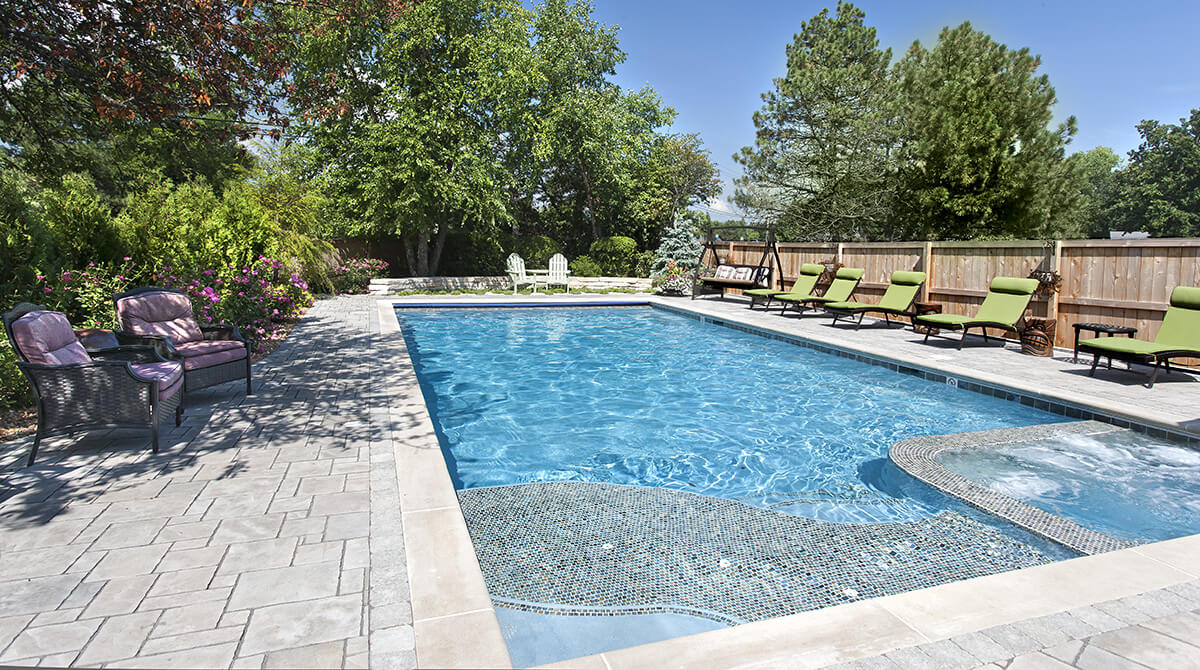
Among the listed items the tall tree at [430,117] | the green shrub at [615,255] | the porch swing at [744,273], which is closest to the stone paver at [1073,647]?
the porch swing at [744,273]

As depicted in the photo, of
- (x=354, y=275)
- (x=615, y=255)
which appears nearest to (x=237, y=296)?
(x=354, y=275)

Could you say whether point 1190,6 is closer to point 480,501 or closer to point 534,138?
point 534,138

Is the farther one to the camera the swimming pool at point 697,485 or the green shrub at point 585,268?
the green shrub at point 585,268

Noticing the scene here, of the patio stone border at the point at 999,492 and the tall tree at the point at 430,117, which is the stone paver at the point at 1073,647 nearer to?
the patio stone border at the point at 999,492

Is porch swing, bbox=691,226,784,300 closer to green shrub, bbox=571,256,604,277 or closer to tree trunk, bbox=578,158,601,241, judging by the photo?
green shrub, bbox=571,256,604,277

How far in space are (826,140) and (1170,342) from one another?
719 inches

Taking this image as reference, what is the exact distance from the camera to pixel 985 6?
20281 mm

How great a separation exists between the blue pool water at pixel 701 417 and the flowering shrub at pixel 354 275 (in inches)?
295

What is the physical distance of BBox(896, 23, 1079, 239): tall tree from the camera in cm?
1975

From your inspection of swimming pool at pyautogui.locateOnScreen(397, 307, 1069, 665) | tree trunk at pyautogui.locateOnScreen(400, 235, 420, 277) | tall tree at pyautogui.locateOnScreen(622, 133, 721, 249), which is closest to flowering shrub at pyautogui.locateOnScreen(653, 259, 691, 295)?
tall tree at pyautogui.locateOnScreen(622, 133, 721, 249)

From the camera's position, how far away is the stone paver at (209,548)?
2.04 metres

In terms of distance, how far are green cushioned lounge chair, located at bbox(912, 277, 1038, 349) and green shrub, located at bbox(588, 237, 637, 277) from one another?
39.7 feet

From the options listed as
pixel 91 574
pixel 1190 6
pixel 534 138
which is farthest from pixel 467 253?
pixel 1190 6

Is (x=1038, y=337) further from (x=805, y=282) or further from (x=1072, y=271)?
(x=805, y=282)
